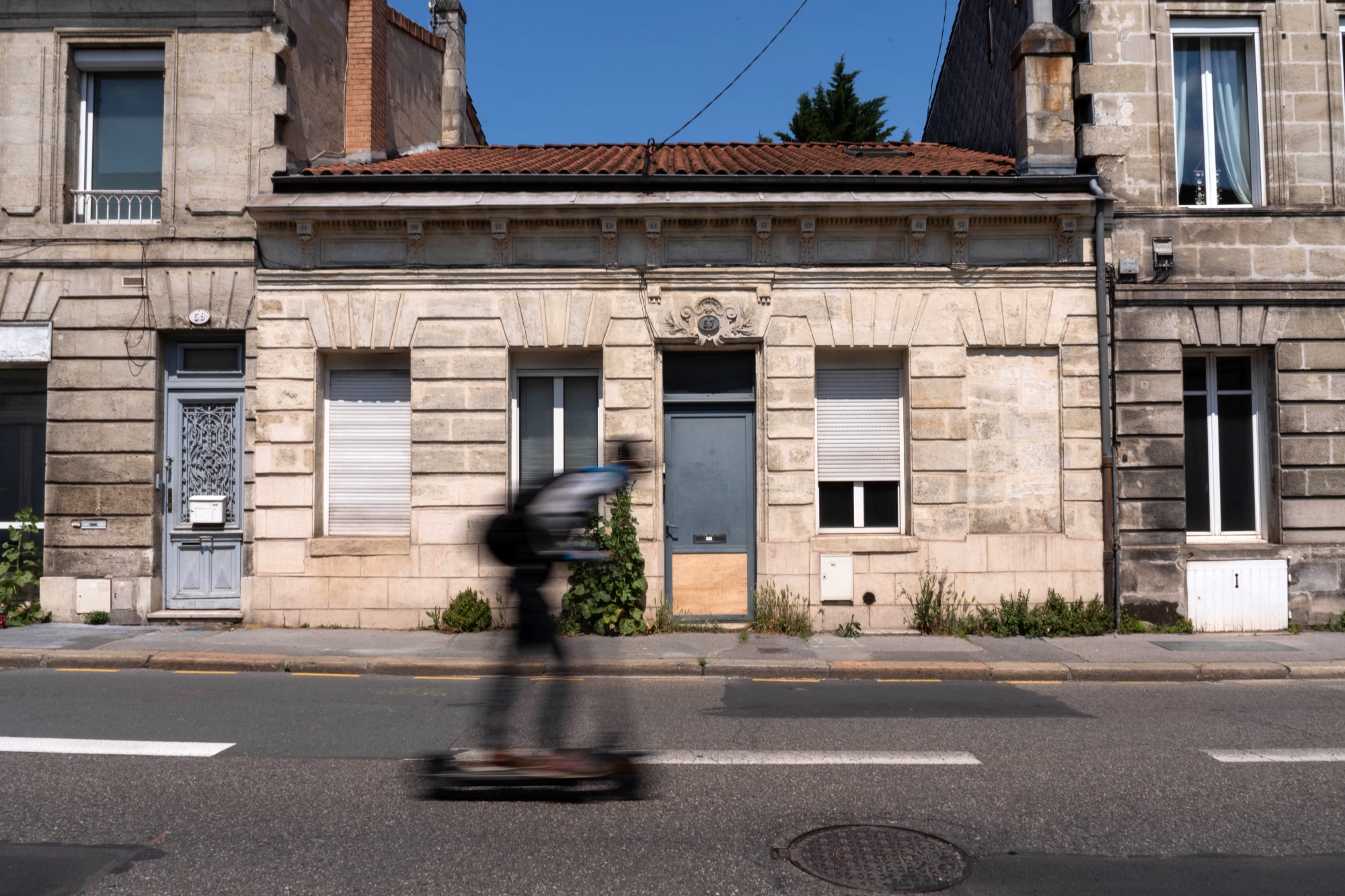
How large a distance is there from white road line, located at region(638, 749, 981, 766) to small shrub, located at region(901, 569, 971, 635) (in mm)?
5047

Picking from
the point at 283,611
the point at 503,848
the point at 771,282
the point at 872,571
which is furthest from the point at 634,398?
the point at 503,848

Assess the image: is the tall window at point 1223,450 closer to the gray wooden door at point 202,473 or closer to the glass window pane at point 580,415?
the glass window pane at point 580,415

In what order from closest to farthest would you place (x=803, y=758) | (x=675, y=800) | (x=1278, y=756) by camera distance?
(x=675, y=800), (x=803, y=758), (x=1278, y=756)

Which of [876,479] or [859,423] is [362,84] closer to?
[859,423]

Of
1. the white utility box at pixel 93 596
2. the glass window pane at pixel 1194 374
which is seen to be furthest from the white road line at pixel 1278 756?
the white utility box at pixel 93 596

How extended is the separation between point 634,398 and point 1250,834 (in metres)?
7.76

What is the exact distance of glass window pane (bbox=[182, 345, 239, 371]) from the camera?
11602 millimetres

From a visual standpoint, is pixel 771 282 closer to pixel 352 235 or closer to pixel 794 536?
pixel 794 536

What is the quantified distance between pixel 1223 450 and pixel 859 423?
4.58m

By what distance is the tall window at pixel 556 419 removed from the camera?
11523 millimetres

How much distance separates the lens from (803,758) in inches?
231

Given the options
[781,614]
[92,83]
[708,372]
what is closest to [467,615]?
[781,614]

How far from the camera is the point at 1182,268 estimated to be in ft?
37.1

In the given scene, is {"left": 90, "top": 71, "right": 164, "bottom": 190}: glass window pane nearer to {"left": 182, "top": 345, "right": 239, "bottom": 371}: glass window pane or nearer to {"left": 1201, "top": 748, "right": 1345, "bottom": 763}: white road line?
{"left": 182, "top": 345, "right": 239, "bottom": 371}: glass window pane
